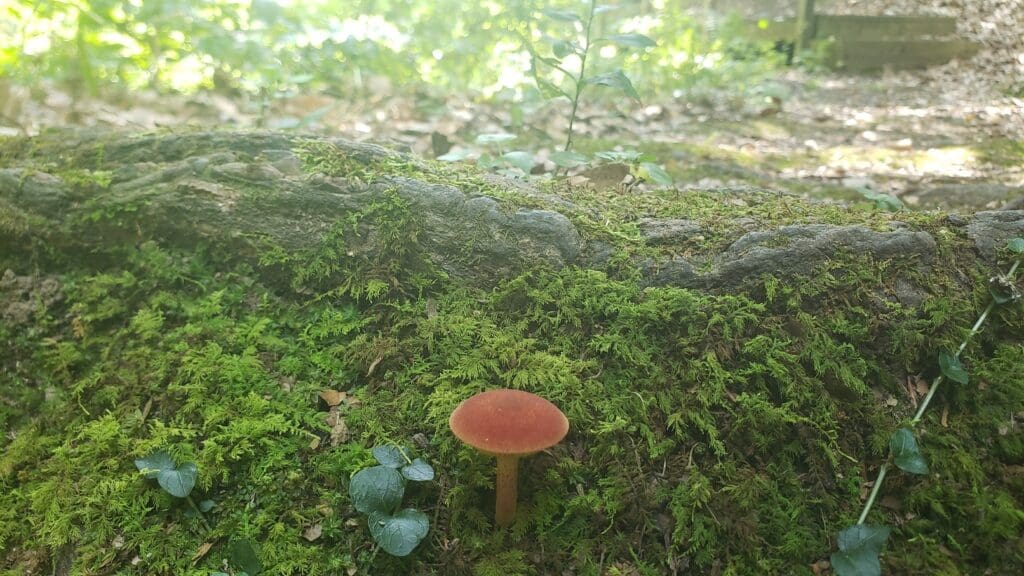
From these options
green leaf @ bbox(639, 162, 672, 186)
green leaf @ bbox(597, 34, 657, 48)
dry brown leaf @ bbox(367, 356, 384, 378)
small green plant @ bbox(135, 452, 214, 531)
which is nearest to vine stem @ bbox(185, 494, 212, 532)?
small green plant @ bbox(135, 452, 214, 531)

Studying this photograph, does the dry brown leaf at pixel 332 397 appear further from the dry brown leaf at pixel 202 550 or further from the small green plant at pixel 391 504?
the dry brown leaf at pixel 202 550

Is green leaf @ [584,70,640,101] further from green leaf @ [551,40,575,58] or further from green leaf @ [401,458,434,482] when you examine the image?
green leaf @ [401,458,434,482]

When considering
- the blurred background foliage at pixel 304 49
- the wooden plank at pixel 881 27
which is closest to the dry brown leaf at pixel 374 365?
the blurred background foliage at pixel 304 49

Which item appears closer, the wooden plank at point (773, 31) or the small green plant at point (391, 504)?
the small green plant at point (391, 504)

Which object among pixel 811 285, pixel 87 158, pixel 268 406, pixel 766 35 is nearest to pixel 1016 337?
pixel 811 285

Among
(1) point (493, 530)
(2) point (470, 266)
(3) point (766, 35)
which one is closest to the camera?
(1) point (493, 530)

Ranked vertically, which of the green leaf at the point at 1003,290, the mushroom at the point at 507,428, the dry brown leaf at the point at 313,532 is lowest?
the dry brown leaf at the point at 313,532

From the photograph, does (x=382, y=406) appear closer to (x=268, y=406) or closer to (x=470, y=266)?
(x=268, y=406)
